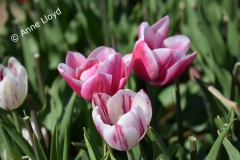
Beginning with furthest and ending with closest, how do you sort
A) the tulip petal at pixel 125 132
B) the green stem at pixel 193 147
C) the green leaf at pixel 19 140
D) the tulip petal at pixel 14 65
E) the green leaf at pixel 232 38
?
the green leaf at pixel 232 38, the tulip petal at pixel 14 65, the green leaf at pixel 19 140, the green stem at pixel 193 147, the tulip petal at pixel 125 132

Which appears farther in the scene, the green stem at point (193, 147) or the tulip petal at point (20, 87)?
the tulip petal at point (20, 87)

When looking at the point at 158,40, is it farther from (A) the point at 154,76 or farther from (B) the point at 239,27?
(B) the point at 239,27

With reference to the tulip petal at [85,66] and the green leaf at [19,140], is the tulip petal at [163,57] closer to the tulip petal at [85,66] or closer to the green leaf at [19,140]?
the tulip petal at [85,66]

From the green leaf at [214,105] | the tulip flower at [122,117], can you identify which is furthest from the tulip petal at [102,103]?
the green leaf at [214,105]

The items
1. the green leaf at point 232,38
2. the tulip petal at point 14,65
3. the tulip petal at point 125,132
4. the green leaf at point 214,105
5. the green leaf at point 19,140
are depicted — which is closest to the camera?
the tulip petal at point 125,132

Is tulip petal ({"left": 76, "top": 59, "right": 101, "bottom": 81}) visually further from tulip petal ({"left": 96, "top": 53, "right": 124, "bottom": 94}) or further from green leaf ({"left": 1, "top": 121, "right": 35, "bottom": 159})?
green leaf ({"left": 1, "top": 121, "right": 35, "bottom": 159})

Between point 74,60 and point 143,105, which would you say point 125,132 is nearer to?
point 143,105

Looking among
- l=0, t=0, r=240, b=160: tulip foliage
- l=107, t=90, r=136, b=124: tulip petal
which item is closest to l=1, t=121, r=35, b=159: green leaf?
l=0, t=0, r=240, b=160: tulip foliage
